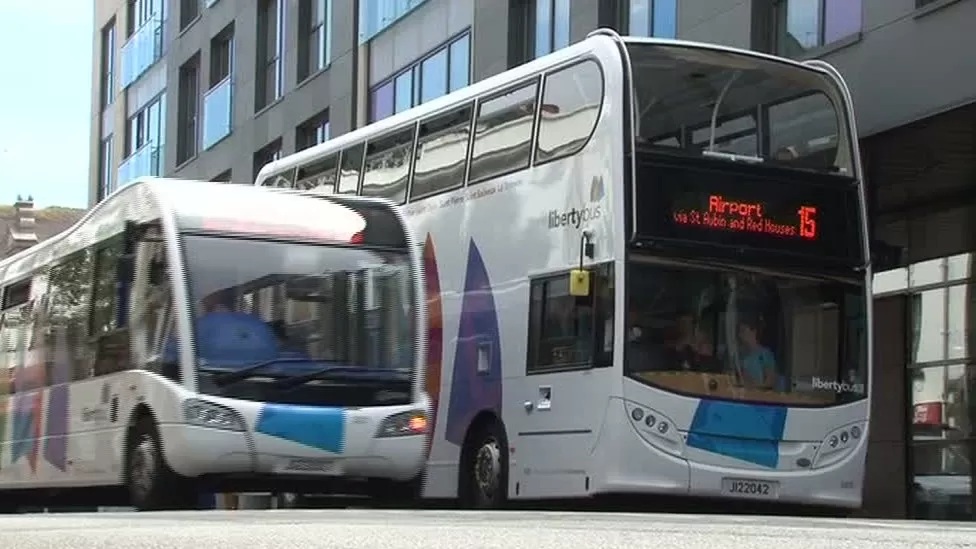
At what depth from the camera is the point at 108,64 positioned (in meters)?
51.1

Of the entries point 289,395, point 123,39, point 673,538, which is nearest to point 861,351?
point 289,395

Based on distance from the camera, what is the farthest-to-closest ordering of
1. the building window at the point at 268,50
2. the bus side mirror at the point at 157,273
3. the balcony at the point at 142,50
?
the balcony at the point at 142,50 < the building window at the point at 268,50 < the bus side mirror at the point at 157,273

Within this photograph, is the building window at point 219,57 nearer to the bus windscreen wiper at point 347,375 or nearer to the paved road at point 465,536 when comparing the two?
the bus windscreen wiper at point 347,375

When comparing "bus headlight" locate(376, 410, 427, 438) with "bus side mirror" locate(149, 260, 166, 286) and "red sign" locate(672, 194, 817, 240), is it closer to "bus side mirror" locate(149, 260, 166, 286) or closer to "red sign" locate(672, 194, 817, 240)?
"bus side mirror" locate(149, 260, 166, 286)

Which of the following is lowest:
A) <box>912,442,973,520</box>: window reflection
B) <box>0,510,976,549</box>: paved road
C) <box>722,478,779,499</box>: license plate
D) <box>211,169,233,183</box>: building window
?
<box>912,442,973,520</box>: window reflection

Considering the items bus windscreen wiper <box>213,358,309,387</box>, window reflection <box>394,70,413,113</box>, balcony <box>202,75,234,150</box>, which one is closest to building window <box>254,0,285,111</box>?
balcony <box>202,75,234,150</box>

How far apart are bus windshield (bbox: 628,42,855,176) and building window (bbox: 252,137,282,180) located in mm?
21271

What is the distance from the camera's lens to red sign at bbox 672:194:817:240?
13703mm

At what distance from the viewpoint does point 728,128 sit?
14.4 meters

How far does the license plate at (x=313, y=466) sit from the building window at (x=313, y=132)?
19.8 metres

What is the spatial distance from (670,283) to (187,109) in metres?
30.5

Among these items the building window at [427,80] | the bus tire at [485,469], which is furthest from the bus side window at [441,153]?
the building window at [427,80]

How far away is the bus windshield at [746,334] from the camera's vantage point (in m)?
13.4

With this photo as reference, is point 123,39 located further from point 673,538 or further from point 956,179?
point 673,538
